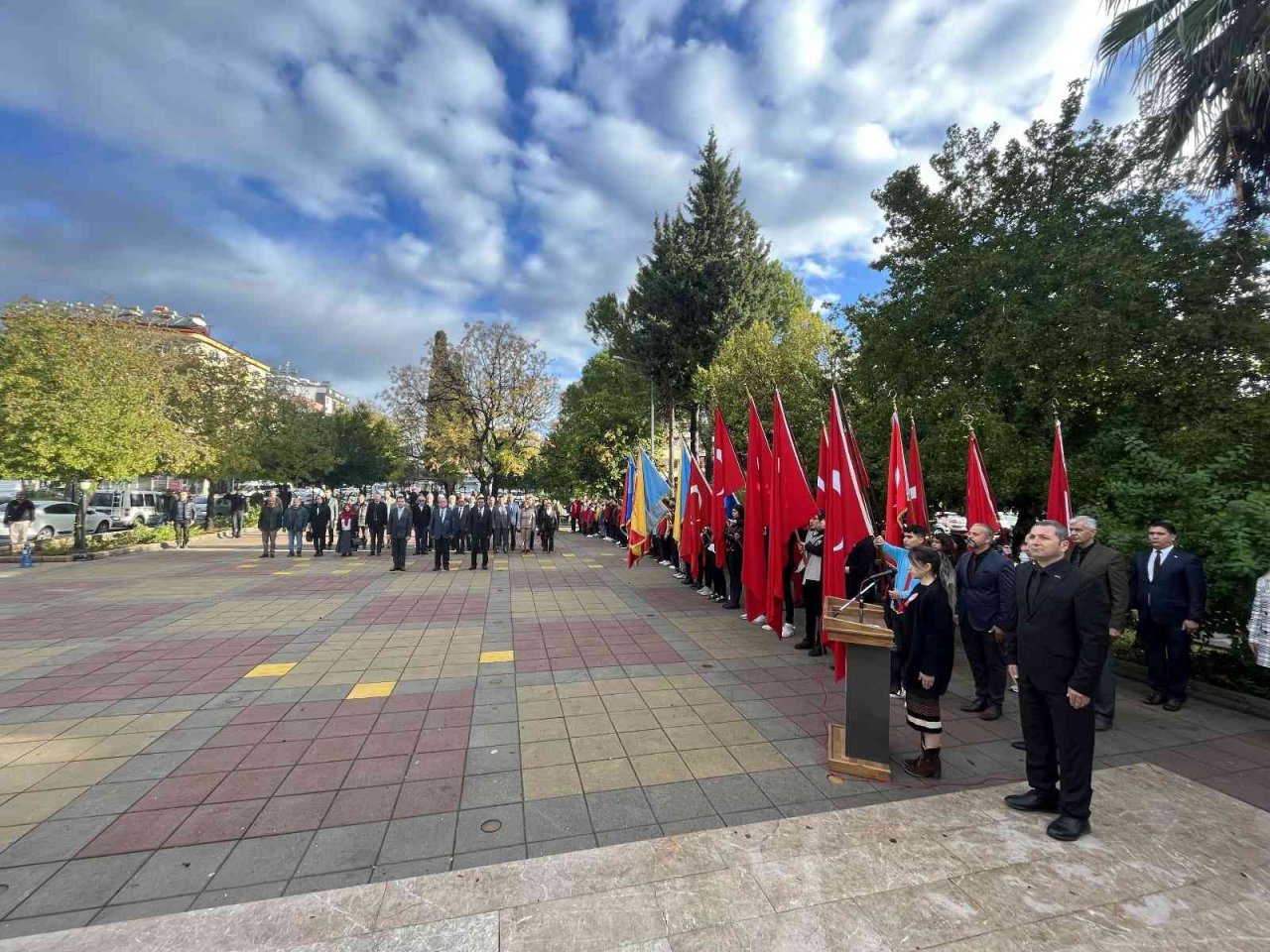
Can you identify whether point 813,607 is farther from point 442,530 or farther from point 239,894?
point 442,530

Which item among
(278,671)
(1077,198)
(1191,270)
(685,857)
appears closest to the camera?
(685,857)

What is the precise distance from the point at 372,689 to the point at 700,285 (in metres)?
26.6

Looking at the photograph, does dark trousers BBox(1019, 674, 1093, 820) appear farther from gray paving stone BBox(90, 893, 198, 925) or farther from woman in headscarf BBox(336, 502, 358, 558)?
woman in headscarf BBox(336, 502, 358, 558)

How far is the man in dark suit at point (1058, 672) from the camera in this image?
11.4 feet

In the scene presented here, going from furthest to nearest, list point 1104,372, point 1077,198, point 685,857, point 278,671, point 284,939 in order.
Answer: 1. point 1077,198
2. point 1104,372
3. point 278,671
4. point 685,857
5. point 284,939

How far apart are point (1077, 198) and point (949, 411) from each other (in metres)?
3.82

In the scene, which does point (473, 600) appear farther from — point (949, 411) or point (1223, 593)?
point (1223, 593)

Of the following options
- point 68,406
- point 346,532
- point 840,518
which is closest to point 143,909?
point 840,518

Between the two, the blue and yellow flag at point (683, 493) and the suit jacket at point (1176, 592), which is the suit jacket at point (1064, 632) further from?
the blue and yellow flag at point (683, 493)

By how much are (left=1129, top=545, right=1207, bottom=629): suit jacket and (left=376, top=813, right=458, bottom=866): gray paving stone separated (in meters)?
6.51

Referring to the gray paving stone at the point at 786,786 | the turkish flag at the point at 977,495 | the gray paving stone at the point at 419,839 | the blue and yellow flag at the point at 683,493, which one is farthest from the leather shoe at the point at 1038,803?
the blue and yellow flag at the point at 683,493

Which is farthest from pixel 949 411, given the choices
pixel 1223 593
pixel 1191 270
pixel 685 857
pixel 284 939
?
pixel 284 939

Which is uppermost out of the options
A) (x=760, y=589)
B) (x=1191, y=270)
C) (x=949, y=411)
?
(x=1191, y=270)

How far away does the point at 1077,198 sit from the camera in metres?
9.22
